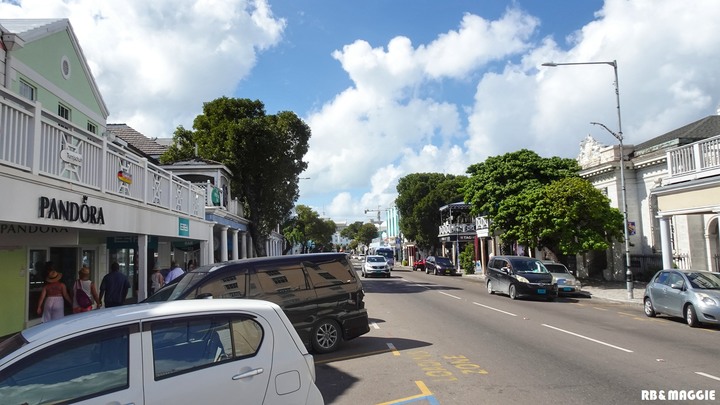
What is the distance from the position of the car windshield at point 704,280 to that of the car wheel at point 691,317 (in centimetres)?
66

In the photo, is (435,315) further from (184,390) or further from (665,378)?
(184,390)

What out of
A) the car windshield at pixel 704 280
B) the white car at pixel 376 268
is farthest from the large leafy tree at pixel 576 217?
the white car at pixel 376 268

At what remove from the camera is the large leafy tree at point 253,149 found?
2886 centimetres

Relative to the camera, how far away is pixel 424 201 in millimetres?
57219

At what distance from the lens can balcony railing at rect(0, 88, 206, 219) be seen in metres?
6.98

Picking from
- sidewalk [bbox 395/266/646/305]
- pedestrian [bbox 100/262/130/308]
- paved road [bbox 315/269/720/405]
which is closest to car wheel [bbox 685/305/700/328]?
paved road [bbox 315/269/720/405]

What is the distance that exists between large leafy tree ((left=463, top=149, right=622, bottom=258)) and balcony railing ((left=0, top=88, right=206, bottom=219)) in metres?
19.4

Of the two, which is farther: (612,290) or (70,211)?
(612,290)

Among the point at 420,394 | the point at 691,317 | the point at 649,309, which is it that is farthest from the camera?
the point at 649,309

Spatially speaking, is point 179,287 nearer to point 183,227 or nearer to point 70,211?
point 70,211

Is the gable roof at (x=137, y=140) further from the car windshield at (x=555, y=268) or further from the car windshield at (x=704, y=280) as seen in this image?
the car windshield at (x=704, y=280)

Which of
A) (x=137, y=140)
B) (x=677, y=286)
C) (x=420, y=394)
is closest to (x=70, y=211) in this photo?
(x=420, y=394)

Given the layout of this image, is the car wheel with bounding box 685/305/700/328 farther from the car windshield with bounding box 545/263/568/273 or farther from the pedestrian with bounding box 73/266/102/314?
the pedestrian with bounding box 73/266/102/314

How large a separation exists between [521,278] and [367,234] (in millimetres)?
105260
